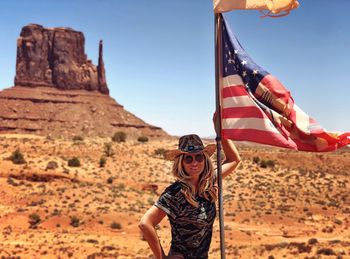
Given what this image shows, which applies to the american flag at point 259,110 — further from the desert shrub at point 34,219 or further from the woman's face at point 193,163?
the desert shrub at point 34,219

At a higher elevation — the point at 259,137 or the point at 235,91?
the point at 235,91

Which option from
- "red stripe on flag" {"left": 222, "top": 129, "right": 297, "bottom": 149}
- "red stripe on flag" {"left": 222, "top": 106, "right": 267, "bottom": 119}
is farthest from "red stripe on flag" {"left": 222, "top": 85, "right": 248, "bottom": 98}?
"red stripe on flag" {"left": 222, "top": 129, "right": 297, "bottom": 149}

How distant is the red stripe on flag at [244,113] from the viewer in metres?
5.20

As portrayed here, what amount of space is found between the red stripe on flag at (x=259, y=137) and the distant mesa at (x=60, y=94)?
8175 cm

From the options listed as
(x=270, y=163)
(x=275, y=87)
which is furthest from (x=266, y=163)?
(x=275, y=87)

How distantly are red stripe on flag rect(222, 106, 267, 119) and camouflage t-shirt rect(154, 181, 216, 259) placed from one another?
1391mm

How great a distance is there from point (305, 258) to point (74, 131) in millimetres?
76097

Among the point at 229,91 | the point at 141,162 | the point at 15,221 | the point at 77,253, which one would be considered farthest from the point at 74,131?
the point at 229,91

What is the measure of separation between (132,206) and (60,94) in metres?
79.0

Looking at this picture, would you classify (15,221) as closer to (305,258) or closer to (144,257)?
(144,257)

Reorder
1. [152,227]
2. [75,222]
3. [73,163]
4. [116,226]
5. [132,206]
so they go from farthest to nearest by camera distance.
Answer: [73,163], [132,206], [75,222], [116,226], [152,227]

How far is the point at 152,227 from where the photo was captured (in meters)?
4.05

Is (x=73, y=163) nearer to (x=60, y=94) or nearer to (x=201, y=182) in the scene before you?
(x=201, y=182)

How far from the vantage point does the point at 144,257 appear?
1780 cm
